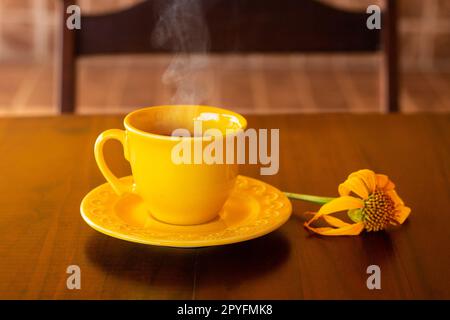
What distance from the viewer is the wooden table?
61 centimetres

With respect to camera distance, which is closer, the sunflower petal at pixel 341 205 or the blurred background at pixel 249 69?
the sunflower petal at pixel 341 205

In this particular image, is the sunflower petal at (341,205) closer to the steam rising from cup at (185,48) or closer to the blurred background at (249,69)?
the steam rising from cup at (185,48)

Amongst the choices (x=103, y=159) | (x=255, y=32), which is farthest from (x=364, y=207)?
(x=255, y=32)

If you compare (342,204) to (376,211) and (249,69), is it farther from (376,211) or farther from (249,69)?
(249,69)

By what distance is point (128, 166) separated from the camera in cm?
89

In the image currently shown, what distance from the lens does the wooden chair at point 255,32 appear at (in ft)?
4.14

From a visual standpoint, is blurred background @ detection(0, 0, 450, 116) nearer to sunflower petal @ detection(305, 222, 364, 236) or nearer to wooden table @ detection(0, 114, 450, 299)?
wooden table @ detection(0, 114, 450, 299)

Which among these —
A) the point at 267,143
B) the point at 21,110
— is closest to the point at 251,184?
the point at 267,143

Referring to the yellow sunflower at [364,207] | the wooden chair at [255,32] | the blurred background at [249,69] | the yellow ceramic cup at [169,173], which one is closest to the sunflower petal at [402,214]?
the yellow sunflower at [364,207]

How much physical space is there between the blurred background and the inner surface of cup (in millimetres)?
2012

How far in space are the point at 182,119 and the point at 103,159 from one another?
0.08 m

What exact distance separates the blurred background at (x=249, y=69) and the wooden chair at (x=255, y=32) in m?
1.43
